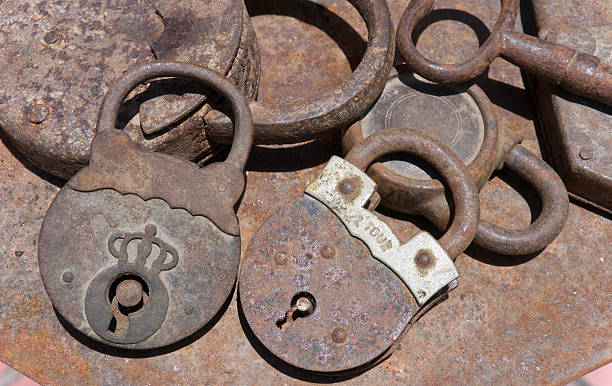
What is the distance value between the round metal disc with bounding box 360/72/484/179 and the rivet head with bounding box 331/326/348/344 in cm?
64

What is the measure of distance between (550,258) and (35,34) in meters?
2.16

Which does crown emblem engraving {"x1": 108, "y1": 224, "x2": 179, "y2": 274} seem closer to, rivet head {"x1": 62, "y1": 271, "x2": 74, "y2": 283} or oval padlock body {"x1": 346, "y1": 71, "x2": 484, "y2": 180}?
rivet head {"x1": 62, "y1": 271, "x2": 74, "y2": 283}

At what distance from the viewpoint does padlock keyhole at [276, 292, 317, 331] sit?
2.03 meters

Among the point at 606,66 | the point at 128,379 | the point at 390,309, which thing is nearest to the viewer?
the point at 390,309

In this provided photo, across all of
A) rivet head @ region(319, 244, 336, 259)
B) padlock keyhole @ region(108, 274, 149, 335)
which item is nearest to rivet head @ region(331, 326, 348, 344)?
rivet head @ region(319, 244, 336, 259)

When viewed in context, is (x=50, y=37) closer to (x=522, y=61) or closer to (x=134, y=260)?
(x=134, y=260)

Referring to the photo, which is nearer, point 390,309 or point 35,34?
point 390,309

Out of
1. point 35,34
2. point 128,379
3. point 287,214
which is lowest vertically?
point 128,379

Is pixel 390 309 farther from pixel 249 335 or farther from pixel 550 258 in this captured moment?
pixel 550 258

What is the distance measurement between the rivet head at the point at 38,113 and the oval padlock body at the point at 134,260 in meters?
0.29

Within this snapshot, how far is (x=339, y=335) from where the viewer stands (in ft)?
6.55

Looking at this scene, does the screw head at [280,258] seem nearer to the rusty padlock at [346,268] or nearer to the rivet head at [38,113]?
the rusty padlock at [346,268]

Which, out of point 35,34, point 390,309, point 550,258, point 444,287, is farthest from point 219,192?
point 550,258

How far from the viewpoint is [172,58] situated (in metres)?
2.26
